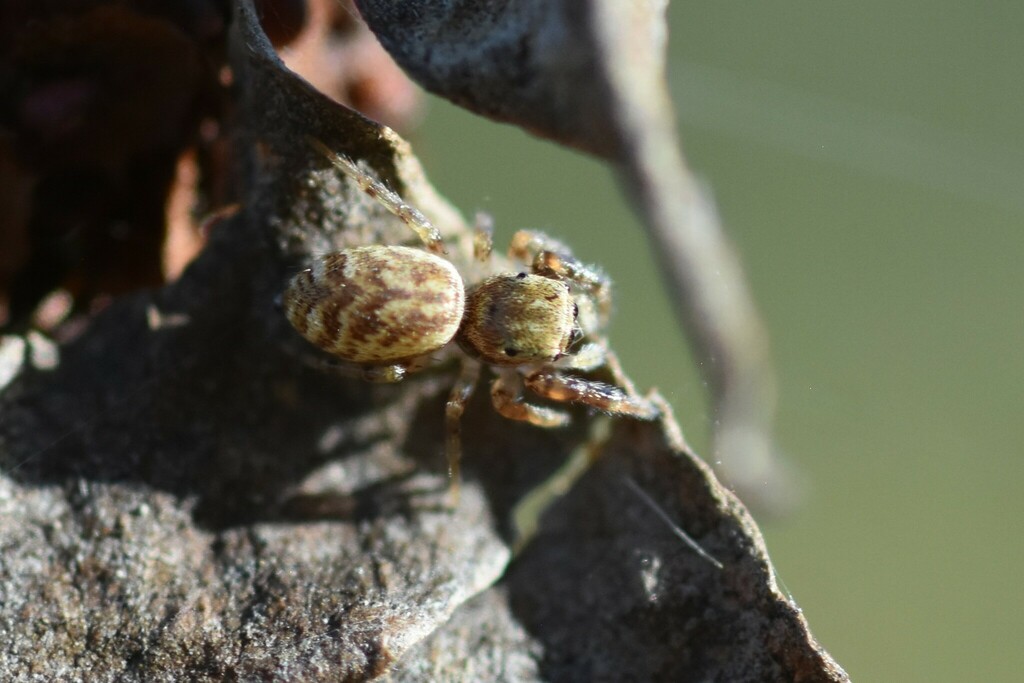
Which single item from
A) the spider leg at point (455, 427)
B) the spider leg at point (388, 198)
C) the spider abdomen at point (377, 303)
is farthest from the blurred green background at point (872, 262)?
the spider leg at point (455, 427)

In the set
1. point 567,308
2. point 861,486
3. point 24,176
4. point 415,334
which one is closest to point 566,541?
point 415,334

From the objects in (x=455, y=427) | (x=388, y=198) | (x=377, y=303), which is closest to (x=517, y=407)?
(x=455, y=427)

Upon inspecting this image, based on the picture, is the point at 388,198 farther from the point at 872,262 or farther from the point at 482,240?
the point at 872,262

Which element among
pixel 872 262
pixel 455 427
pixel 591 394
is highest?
pixel 872 262

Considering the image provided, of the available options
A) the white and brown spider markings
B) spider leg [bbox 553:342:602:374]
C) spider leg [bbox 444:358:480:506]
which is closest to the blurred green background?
the white and brown spider markings

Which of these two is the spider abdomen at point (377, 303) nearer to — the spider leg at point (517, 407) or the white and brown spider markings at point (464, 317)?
the white and brown spider markings at point (464, 317)

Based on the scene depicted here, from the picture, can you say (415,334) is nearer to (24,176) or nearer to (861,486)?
(24,176)

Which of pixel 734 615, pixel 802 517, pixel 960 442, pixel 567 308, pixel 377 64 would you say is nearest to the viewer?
pixel 734 615
